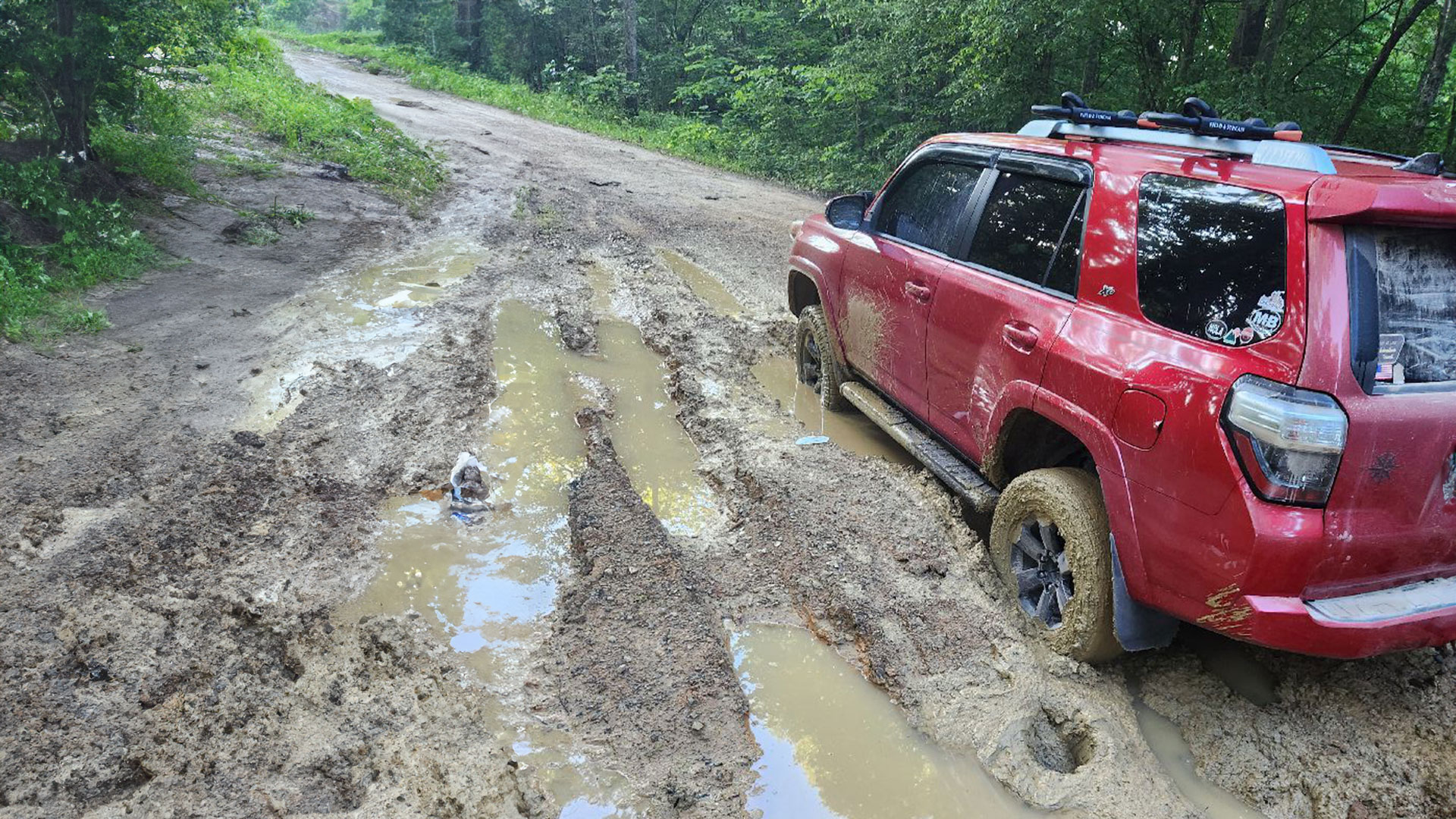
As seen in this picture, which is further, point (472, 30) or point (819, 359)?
point (472, 30)

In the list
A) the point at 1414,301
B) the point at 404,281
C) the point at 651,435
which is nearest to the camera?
the point at 1414,301

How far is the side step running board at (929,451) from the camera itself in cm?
402

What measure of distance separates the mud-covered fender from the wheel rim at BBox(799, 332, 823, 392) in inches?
120

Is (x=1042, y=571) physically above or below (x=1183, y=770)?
above

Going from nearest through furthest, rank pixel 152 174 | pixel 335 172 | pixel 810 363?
pixel 810 363, pixel 152 174, pixel 335 172

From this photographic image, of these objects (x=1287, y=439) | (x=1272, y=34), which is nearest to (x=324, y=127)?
(x=1272, y=34)

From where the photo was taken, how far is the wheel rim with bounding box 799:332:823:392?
6211 mm

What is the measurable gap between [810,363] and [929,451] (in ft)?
6.54

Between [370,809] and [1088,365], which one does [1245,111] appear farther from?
[370,809]

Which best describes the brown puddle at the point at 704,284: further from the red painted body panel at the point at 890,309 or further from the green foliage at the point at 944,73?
the green foliage at the point at 944,73

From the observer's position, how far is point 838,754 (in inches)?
122

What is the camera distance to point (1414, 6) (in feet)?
27.6

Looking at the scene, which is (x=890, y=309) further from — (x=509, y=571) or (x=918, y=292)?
(x=509, y=571)

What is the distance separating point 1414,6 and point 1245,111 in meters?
1.72
